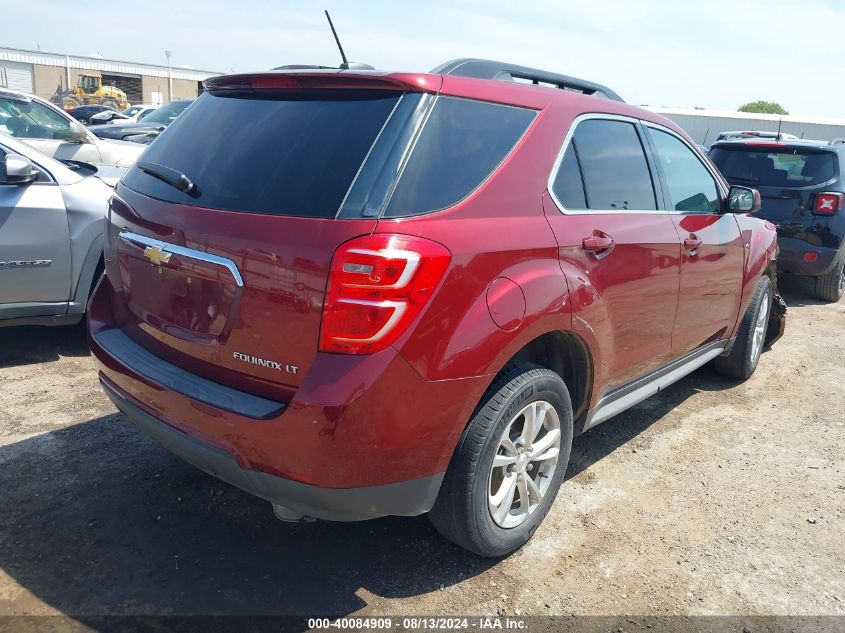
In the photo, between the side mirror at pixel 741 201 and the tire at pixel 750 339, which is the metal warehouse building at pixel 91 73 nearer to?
the tire at pixel 750 339

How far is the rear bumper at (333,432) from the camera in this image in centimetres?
209

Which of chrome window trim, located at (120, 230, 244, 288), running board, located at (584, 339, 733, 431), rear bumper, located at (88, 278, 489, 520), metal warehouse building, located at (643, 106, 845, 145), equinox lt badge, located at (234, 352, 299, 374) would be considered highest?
chrome window trim, located at (120, 230, 244, 288)

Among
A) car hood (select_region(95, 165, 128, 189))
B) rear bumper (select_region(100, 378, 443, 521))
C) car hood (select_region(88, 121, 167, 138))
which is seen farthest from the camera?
car hood (select_region(88, 121, 167, 138))

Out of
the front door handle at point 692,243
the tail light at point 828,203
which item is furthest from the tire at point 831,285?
the front door handle at point 692,243

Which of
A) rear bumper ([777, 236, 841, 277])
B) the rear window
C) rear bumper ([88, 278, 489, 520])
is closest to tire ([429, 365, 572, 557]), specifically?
rear bumper ([88, 278, 489, 520])

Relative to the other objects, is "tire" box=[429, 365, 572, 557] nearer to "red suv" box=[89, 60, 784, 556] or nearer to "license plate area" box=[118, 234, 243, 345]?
"red suv" box=[89, 60, 784, 556]

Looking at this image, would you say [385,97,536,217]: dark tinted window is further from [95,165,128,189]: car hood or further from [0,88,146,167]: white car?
[0,88,146,167]: white car

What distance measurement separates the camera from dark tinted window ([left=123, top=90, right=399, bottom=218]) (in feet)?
7.37

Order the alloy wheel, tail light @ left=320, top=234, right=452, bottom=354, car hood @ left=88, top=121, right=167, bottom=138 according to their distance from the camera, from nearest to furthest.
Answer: tail light @ left=320, top=234, right=452, bottom=354 → the alloy wheel → car hood @ left=88, top=121, right=167, bottom=138

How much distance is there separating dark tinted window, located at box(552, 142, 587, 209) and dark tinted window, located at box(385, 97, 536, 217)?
0.26 meters

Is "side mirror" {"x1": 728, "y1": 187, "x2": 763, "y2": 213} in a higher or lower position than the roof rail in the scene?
lower

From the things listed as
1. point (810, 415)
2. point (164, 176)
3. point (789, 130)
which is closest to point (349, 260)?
point (164, 176)

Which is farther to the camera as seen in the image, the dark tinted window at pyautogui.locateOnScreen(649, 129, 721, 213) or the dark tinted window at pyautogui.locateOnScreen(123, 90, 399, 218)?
the dark tinted window at pyautogui.locateOnScreen(649, 129, 721, 213)

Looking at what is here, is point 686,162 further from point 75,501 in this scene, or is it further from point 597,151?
point 75,501
